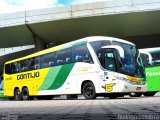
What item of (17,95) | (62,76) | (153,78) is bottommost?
(17,95)

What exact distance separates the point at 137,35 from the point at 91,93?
17.6 m

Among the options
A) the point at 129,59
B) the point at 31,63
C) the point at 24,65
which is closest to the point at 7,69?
the point at 24,65

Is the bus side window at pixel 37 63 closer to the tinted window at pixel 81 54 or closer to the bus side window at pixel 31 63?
the bus side window at pixel 31 63

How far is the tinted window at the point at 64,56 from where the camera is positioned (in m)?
19.0

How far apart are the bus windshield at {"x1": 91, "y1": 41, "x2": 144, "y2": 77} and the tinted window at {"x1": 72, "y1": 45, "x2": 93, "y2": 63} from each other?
0.50m

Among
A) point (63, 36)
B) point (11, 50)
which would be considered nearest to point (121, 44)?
point (63, 36)

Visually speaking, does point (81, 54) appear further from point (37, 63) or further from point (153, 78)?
point (153, 78)

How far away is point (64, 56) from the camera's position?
1944 cm

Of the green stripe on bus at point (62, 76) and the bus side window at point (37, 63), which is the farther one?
the bus side window at point (37, 63)

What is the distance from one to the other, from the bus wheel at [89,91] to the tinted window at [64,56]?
1.79 m

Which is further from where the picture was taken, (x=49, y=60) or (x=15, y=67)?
(x=15, y=67)

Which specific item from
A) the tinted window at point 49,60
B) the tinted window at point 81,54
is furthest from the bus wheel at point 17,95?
the tinted window at point 81,54

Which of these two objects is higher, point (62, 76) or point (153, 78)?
point (62, 76)

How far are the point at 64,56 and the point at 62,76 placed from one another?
106cm
